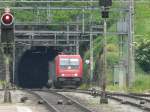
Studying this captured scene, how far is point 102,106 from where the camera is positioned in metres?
29.8

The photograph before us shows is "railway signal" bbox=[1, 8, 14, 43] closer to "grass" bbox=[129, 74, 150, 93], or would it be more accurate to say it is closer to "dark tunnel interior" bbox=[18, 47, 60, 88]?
"grass" bbox=[129, 74, 150, 93]

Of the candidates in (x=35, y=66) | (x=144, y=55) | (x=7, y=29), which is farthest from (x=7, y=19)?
(x=35, y=66)

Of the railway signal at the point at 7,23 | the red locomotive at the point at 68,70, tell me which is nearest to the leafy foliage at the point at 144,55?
the red locomotive at the point at 68,70

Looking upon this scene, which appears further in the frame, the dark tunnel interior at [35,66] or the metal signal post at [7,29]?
the dark tunnel interior at [35,66]

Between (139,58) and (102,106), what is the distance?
3518 centimetres

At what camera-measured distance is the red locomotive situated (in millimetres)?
66269

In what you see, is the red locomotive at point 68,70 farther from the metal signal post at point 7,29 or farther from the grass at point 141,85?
the metal signal post at point 7,29

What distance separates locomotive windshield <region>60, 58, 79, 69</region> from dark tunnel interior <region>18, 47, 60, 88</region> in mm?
20772

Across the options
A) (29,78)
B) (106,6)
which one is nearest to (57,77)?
(29,78)

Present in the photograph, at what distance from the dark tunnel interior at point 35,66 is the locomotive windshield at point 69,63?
20.8m

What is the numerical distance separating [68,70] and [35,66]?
23.4 m

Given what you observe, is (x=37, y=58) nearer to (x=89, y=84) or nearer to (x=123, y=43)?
(x=89, y=84)

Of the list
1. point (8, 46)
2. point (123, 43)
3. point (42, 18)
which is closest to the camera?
point (8, 46)

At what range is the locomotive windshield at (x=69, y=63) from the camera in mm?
66500
